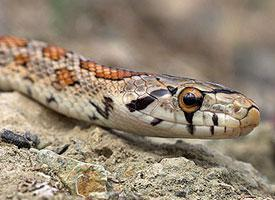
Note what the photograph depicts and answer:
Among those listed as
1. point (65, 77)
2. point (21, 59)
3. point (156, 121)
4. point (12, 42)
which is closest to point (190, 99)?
point (156, 121)

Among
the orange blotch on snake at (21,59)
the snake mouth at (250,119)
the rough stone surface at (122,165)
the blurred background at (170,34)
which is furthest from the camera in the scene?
the blurred background at (170,34)

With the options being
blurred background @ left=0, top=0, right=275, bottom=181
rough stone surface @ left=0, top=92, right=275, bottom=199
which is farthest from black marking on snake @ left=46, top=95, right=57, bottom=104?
blurred background @ left=0, top=0, right=275, bottom=181

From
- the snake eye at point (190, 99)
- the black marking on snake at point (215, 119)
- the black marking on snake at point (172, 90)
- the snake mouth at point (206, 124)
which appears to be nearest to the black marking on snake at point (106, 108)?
the snake mouth at point (206, 124)

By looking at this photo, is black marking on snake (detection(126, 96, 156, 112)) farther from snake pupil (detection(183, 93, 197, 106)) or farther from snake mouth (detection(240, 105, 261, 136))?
snake mouth (detection(240, 105, 261, 136))

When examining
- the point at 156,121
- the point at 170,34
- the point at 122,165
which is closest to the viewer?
the point at 122,165

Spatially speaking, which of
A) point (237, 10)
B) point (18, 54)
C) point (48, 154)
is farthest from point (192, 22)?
point (48, 154)

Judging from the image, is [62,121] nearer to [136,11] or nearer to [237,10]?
[136,11]

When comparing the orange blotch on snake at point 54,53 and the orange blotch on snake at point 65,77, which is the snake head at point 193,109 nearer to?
the orange blotch on snake at point 65,77

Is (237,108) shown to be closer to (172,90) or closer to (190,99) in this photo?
(190,99)
